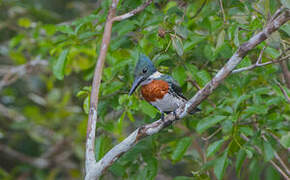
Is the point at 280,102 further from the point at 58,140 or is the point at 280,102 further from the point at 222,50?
the point at 58,140

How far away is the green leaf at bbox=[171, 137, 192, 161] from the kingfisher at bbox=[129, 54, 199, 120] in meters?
0.24

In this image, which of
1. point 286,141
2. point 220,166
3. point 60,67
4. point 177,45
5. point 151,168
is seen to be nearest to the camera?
point 177,45

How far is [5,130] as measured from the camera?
5402 mm

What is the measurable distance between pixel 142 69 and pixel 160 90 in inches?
10.0

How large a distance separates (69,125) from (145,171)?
2.41 meters

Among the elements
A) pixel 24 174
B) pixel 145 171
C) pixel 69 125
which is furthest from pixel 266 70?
pixel 24 174

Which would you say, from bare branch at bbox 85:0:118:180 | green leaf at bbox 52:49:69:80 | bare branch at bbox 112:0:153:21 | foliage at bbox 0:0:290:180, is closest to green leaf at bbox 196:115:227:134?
foliage at bbox 0:0:290:180

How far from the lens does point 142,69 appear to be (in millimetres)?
2932

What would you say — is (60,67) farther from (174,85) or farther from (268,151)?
(268,151)

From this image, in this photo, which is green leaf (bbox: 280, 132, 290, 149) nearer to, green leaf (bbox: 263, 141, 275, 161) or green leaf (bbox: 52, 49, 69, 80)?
green leaf (bbox: 263, 141, 275, 161)

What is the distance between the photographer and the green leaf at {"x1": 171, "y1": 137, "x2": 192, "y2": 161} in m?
2.99

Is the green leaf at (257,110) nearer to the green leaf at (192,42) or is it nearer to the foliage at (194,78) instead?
the foliage at (194,78)

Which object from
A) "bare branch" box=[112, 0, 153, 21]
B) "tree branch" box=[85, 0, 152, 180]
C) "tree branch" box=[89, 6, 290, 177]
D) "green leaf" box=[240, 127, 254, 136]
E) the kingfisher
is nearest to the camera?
"tree branch" box=[89, 6, 290, 177]

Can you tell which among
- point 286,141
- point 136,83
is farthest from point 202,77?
point 286,141
